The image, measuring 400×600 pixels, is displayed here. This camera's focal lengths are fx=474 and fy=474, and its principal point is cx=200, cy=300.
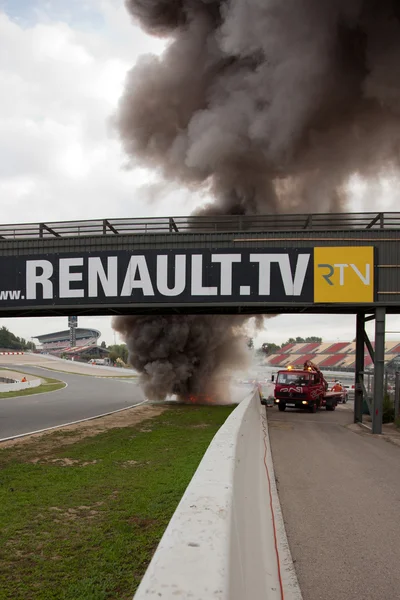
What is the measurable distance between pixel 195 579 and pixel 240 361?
27.2 meters

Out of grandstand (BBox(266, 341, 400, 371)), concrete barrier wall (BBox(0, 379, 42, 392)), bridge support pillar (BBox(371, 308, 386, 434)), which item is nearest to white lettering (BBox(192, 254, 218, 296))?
bridge support pillar (BBox(371, 308, 386, 434))

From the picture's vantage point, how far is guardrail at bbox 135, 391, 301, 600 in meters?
1.95

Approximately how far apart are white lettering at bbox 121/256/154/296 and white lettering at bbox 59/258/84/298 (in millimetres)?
1470

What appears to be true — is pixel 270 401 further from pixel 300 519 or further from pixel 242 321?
pixel 300 519

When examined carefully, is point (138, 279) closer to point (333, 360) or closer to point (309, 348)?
point (333, 360)

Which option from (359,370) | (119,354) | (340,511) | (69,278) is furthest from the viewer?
(119,354)

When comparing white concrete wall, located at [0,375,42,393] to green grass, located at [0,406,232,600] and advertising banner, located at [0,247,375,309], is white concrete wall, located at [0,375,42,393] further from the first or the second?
green grass, located at [0,406,232,600]

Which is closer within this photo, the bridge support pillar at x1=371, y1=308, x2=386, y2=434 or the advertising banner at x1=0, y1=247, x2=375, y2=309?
the bridge support pillar at x1=371, y1=308, x2=386, y2=434

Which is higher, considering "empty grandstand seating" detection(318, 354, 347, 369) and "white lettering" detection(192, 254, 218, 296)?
"white lettering" detection(192, 254, 218, 296)

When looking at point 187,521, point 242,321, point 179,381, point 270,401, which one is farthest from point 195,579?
point 242,321

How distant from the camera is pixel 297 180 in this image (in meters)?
31.6

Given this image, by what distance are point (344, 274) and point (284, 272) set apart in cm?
181

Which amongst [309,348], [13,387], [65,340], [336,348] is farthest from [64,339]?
[13,387]

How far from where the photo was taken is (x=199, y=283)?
1474cm
